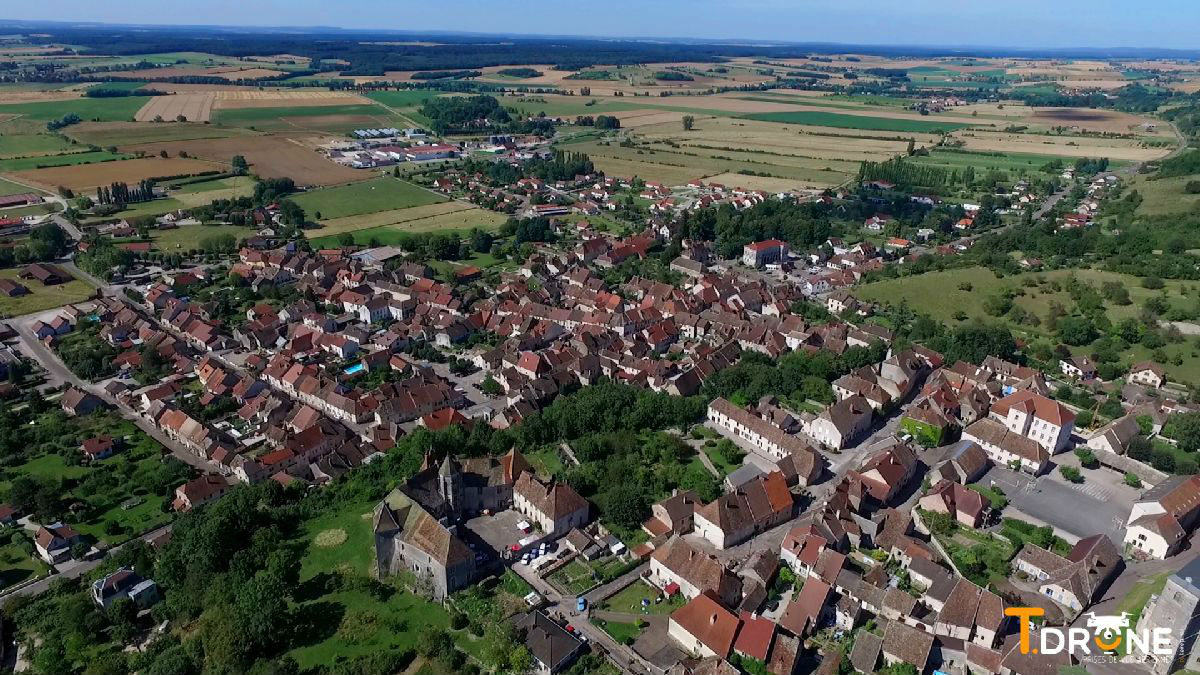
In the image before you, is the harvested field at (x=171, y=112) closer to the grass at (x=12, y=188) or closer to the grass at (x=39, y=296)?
the grass at (x=12, y=188)

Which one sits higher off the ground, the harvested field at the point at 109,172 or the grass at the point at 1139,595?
the harvested field at the point at 109,172

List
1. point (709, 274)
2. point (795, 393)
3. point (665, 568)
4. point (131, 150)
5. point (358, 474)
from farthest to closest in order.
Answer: point (131, 150) < point (709, 274) < point (795, 393) < point (358, 474) < point (665, 568)

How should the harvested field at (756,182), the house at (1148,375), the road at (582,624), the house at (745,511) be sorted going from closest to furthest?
the road at (582,624) < the house at (745,511) < the house at (1148,375) < the harvested field at (756,182)

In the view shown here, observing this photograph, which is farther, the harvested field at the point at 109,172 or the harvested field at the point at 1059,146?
the harvested field at the point at 1059,146

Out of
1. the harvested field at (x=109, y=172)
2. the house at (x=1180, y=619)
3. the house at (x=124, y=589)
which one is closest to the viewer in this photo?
the house at (x=1180, y=619)

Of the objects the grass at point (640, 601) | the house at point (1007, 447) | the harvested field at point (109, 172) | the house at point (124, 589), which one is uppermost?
the harvested field at point (109, 172)

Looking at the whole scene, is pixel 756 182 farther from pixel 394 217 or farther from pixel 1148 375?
pixel 1148 375

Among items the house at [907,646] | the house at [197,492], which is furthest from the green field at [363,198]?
the house at [907,646]

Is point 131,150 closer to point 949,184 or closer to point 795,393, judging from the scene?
point 795,393

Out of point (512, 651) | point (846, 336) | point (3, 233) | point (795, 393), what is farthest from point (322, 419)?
point (3, 233)
